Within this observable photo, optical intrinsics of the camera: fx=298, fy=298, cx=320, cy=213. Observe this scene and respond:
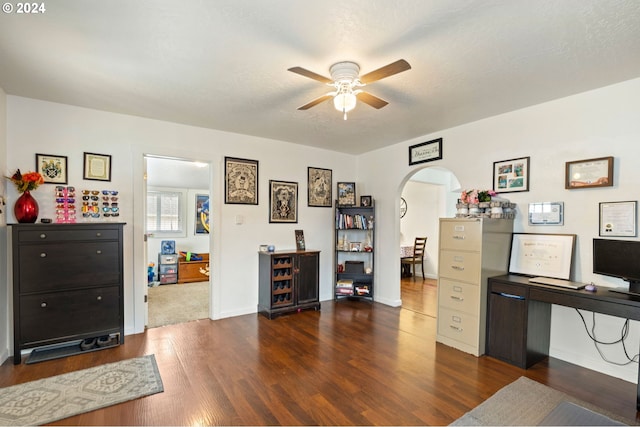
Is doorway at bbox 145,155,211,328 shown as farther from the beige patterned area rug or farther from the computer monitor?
the computer monitor

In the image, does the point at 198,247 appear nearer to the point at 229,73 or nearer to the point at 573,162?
the point at 229,73

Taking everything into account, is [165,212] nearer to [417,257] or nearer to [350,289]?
[350,289]

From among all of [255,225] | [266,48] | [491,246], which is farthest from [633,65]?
[255,225]

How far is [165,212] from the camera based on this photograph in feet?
22.6

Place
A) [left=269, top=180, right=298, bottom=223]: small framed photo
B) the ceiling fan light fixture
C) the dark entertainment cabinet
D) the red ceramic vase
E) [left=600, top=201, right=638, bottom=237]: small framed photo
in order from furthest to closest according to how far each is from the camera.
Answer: [left=269, top=180, right=298, bottom=223]: small framed photo, the red ceramic vase, the dark entertainment cabinet, [left=600, top=201, right=638, bottom=237]: small framed photo, the ceiling fan light fixture

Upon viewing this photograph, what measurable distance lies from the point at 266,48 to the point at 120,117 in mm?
2340

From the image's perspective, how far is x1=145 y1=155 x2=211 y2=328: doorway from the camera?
203 inches

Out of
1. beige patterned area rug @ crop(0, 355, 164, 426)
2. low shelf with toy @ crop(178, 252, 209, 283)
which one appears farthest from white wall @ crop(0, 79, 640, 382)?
low shelf with toy @ crop(178, 252, 209, 283)

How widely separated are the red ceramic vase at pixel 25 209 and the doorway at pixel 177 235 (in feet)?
6.89

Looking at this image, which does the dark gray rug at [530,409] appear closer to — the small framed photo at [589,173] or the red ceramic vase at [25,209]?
the small framed photo at [589,173]

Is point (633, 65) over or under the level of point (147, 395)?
over

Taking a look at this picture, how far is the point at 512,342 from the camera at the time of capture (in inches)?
109

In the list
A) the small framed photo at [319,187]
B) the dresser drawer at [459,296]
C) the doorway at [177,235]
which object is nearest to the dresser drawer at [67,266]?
the doorway at [177,235]

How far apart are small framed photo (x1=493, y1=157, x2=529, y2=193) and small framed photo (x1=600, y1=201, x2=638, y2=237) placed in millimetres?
659
